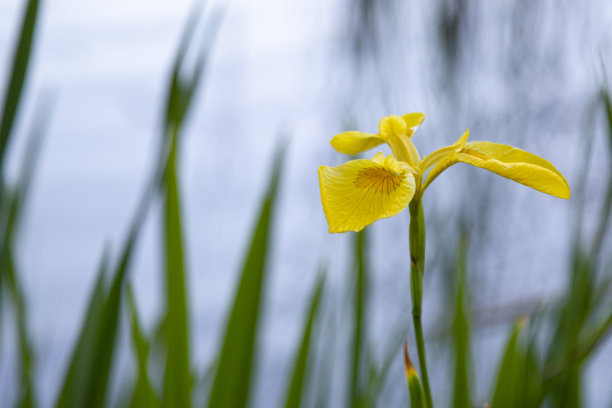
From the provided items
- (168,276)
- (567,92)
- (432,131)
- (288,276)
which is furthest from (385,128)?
(288,276)

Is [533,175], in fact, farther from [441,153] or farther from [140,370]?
[140,370]

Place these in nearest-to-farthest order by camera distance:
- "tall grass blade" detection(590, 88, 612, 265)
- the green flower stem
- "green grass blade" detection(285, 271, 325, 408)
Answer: the green flower stem < "tall grass blade" detection(590, 88, 612, 265) < "green grass blade" detection(285, 271, 325, 408)

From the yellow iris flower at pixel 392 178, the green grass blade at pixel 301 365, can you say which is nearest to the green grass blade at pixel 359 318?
the green grass blade at pixel 301 365

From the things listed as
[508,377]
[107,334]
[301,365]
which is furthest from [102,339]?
[508,377]

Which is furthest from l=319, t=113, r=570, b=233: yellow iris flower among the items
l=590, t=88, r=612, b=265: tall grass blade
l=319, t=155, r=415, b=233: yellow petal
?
l=590, t=88, r=612, b=265: tall grass blade

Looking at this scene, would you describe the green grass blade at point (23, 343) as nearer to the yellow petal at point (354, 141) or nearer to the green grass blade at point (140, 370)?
the green grass blade at point (140, 370)

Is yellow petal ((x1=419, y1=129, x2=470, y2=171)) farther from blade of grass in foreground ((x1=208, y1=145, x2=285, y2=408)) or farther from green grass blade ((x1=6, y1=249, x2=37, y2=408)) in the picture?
green grass blade ((x1=6, y1=249, x2=37, y2=408))
